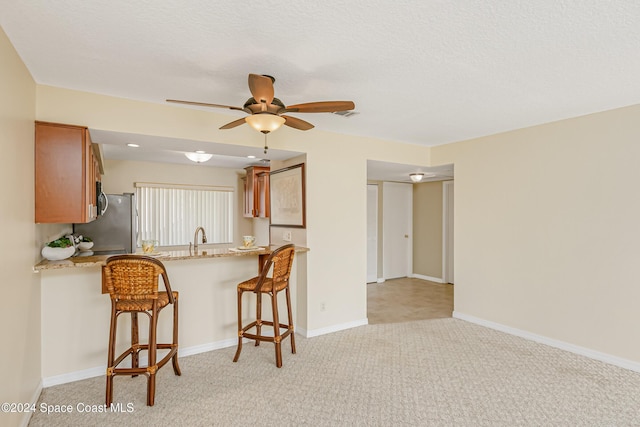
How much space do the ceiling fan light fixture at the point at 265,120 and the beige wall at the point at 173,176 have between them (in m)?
4.08

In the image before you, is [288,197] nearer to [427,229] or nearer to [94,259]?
[94,259]

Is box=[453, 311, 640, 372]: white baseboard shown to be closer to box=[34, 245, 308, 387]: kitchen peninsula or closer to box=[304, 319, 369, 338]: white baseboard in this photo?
box=[304, 319, 369, 338]: white baseboard

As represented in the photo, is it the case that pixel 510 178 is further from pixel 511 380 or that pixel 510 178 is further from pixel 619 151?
pixel 511 380

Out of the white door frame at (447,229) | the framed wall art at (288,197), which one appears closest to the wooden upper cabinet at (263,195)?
the framed wall art at (288,197)

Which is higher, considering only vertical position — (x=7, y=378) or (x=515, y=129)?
(x=515, y=129)

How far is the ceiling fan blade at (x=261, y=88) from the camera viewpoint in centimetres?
194

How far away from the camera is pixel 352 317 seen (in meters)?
4.25

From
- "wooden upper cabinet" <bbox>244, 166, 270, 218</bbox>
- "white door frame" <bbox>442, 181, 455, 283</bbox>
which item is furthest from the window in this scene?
"white door frame" <bbox>442, 181, 455, 283</bbox>

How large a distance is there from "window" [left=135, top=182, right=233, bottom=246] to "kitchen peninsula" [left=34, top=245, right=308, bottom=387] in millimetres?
2733

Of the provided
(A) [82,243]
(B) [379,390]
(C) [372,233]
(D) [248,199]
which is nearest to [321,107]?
(B) [379,390]

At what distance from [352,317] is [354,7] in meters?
3.49

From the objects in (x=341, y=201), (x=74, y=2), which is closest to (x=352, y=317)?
(x=341, y=201)

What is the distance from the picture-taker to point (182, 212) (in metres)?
6.00

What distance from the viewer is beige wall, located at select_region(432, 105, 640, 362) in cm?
313
